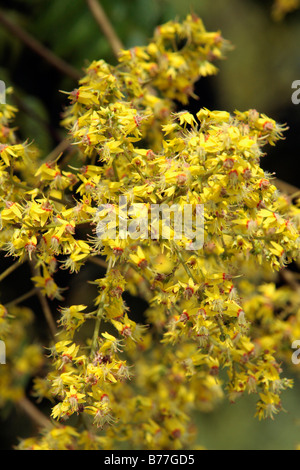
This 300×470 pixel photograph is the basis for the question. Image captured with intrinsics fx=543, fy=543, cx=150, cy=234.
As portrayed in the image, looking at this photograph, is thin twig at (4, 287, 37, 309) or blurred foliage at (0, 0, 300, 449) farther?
blurred foliage at (0, 0, 300, 449)

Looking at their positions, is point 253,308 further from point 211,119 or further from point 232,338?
point 211,119

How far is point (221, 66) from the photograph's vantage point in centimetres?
402

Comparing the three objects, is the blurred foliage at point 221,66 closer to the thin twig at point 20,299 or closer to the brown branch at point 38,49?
the brown branch at point 38,49

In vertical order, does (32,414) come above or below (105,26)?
below

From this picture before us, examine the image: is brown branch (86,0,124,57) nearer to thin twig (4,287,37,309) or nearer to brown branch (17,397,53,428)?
thin twig (4,287,37,309)

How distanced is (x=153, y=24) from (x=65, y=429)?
163cm

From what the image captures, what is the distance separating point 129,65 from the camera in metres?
1.71

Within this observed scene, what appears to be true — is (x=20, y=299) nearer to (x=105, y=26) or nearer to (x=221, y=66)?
(x=105, y=26)

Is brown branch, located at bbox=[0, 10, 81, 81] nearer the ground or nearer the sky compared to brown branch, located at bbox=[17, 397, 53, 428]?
nearer the sky

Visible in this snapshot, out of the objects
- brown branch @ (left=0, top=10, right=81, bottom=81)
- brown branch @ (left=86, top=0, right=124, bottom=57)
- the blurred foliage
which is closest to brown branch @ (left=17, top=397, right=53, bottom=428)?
the blurred foliage

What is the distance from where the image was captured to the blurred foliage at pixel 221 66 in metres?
2.28

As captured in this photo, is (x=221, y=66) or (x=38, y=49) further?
(x=221, y=66)

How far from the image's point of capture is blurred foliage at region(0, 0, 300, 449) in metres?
2.28

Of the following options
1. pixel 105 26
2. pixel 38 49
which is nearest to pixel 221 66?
pixel 105 26
